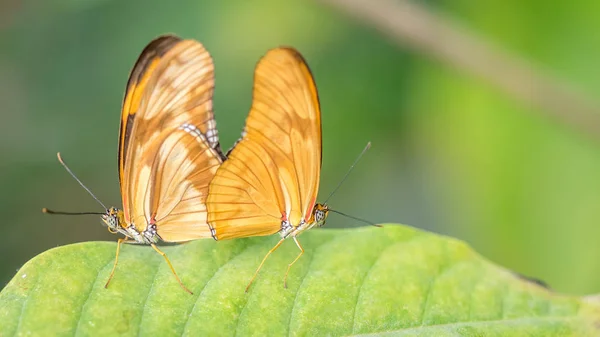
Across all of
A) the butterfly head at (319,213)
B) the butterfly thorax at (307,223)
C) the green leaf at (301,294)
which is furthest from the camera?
the butterfly head at (319,213)

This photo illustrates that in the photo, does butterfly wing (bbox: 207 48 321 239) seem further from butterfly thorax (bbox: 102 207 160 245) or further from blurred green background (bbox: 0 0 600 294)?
blurred green background (bbox: 0 0 600 294)

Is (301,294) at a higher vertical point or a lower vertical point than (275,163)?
lower

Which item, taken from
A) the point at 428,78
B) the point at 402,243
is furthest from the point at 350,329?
the point at 428,78

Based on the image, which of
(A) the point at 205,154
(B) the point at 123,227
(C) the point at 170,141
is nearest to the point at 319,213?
(A) the point at 205,154

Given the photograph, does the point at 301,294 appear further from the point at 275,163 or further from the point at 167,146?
the point at 167,146

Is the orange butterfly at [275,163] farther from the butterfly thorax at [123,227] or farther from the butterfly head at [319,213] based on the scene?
the butterfly thorax at [123,227]

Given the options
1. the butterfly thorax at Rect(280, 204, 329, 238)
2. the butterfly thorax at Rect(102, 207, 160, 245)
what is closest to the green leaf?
the butterfly thorax at Rect(280, 204, 329, 238)

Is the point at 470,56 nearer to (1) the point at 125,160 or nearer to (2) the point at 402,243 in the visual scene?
(2) the point at 402,243

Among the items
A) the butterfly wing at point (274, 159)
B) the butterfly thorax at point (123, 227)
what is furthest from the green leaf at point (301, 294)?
the butterfly thorax at point (123, 227)
